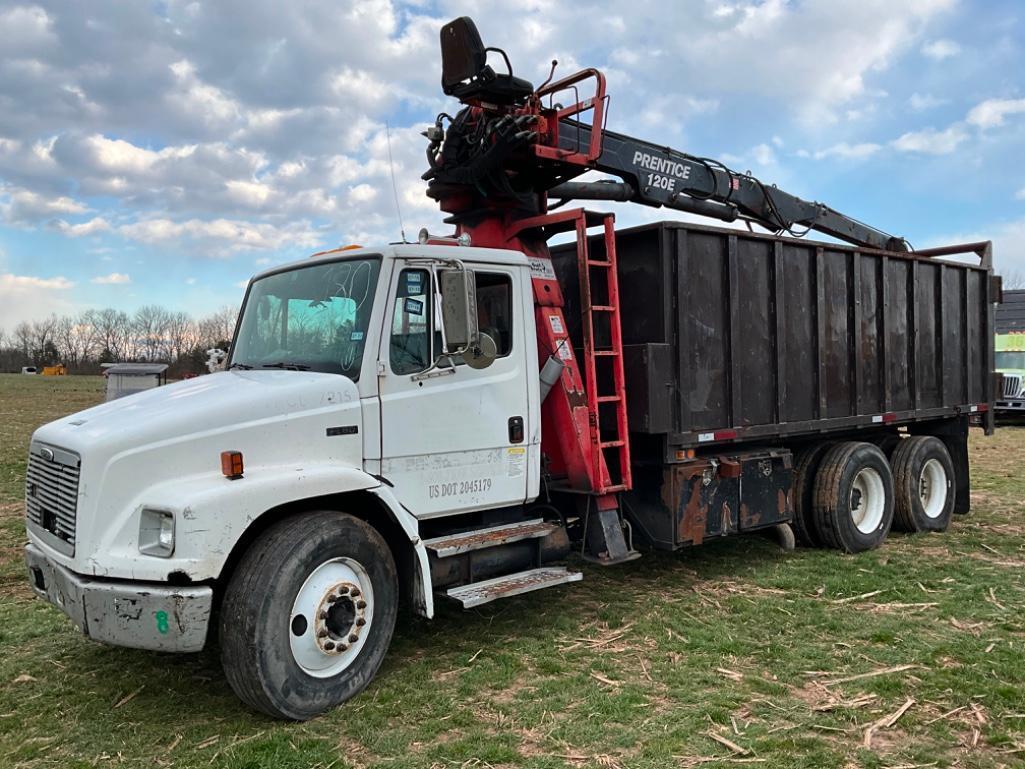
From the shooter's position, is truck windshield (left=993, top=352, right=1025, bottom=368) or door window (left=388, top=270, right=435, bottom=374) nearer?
door window (left=388, top=270, right=435, bottom=374)

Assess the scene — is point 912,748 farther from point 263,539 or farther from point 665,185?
point 665,185

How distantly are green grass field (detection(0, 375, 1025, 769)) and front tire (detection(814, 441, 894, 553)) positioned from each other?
737 millimetres

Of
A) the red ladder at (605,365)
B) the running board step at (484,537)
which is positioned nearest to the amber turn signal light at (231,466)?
the running board step at (484,537)

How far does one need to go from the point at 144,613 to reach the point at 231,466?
85cm

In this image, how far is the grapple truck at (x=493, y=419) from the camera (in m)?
4.41

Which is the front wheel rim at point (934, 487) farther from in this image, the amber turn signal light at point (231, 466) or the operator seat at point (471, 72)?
the amber turn signal light at point (231, 466)

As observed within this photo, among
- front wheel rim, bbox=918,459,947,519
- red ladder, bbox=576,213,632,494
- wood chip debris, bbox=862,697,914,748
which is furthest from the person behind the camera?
front wheel rim, bbox=918,459,947,519

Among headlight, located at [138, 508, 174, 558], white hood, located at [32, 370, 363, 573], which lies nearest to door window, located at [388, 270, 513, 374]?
white hood, located at [32, 370, 363, 573]

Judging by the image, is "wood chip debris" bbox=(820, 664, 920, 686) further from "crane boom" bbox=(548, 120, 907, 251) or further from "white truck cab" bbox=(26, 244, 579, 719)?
"crane boom" bbox=(548, 120, 907, 251)

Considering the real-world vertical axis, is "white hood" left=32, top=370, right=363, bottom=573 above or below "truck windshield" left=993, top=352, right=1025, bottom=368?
below

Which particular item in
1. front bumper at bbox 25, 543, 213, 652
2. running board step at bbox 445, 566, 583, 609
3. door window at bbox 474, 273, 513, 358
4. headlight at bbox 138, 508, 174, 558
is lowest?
running board step at bbox 445, 566, 583, 609

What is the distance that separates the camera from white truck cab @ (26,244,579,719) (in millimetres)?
4324

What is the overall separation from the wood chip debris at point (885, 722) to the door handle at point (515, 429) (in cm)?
276

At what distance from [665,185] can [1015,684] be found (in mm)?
5037
